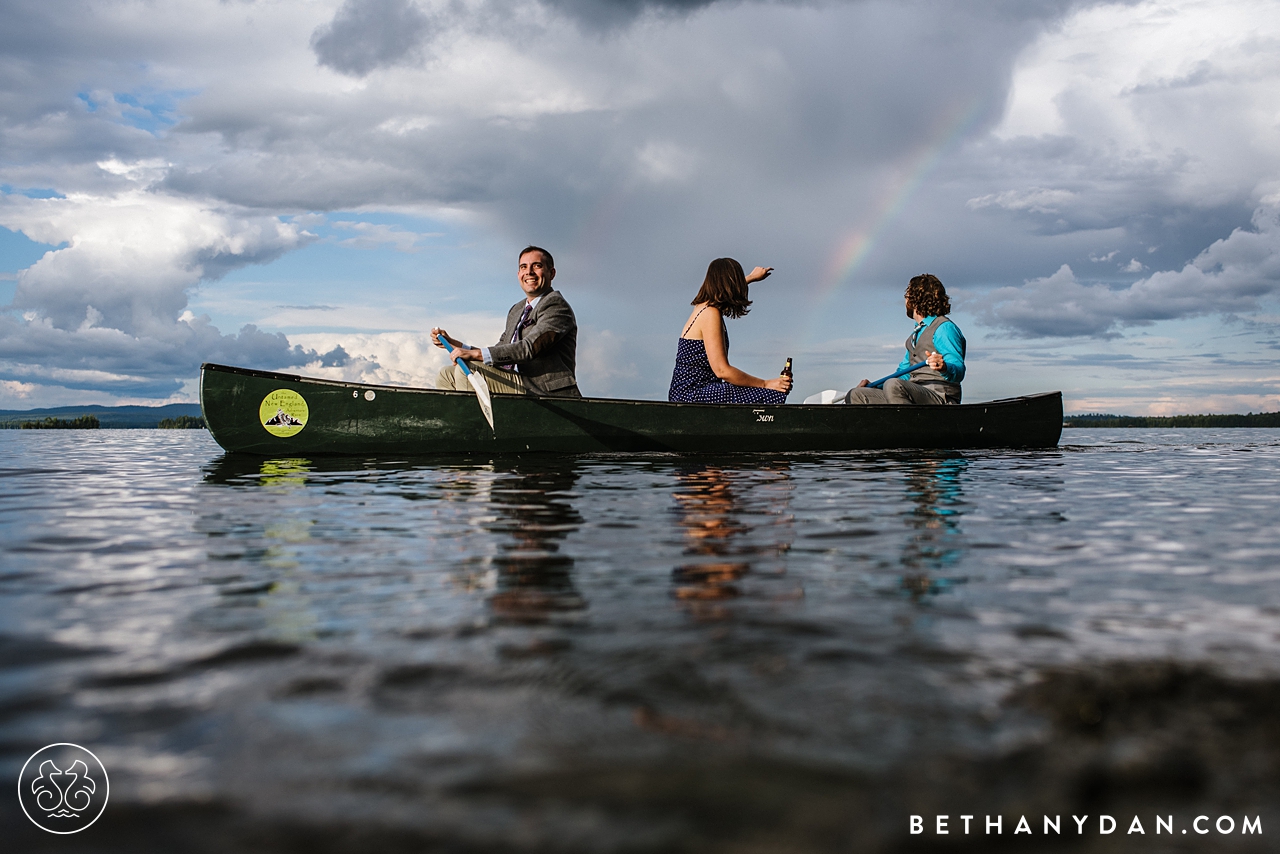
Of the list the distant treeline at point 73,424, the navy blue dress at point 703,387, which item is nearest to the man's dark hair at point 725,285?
the navy blue dress at point 703,387

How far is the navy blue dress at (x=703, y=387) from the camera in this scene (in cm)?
941

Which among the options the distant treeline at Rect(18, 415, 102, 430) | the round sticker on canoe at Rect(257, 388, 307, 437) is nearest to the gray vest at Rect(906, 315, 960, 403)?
the round sticker on canoe at Rect(257, 388, 307, 437)

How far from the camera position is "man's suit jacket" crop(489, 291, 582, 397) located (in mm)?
8836

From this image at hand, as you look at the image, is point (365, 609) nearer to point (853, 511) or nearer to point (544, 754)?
point (544, 754)

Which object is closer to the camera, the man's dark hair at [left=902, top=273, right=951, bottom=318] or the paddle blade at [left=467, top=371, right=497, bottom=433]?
the paddle blade at [left=467, top=371, right=497, bottom=433]

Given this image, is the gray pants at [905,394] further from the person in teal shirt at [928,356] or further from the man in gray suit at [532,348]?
the man in gray suit at [532,348]

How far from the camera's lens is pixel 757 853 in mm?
1065

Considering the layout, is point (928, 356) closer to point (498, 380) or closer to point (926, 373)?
point (926, 373)

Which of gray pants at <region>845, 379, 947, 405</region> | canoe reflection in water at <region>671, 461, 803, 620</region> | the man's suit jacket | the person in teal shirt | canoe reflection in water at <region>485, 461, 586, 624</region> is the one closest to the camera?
canoe reflection in water at <region>485, 461, 586, 624</region>

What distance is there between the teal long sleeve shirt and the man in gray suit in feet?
14.6

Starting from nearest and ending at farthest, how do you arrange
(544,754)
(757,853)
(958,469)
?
(757,853)
(544,754)
(958,469)

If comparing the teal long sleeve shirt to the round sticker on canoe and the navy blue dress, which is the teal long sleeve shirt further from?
the round sticker on canoe

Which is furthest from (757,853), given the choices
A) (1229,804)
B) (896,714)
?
(1229,804)

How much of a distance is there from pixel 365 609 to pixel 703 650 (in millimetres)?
1047
